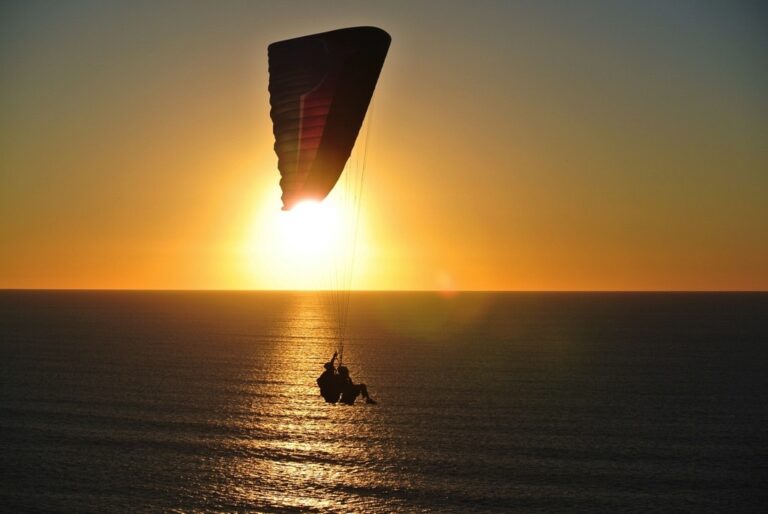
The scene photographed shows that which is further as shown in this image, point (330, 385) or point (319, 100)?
point (330, 385)

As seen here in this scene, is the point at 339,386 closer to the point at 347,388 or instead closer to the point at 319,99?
the point at 347,388

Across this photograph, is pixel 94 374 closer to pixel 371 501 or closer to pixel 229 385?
pixel 229 385

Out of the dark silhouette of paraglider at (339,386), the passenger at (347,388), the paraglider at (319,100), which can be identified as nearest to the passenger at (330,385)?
the dark silhouette of paraglider at (339,386)

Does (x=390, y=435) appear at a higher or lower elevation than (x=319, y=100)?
lower

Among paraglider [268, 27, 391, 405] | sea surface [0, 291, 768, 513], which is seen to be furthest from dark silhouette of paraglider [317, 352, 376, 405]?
sea surface [0, 291, 768, 513]

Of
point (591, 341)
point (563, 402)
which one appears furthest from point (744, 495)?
point (591, 341)

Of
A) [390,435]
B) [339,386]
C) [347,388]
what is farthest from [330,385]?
[390,435]

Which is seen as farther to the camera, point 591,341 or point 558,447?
point 591,341
